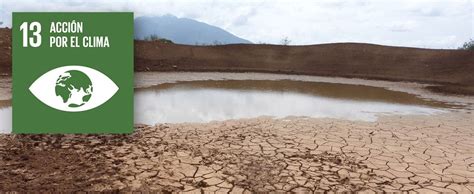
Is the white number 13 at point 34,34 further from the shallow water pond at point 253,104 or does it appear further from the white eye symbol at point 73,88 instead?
the shallow water pond at point 253,104

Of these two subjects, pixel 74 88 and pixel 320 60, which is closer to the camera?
pixel 74 88

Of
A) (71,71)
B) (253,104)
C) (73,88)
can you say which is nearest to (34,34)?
(71,71)

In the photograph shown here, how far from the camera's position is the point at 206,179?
3549mm

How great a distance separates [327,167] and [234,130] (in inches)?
75.1

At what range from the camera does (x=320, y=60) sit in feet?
71.9

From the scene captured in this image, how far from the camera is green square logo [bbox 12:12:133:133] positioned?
4.25m

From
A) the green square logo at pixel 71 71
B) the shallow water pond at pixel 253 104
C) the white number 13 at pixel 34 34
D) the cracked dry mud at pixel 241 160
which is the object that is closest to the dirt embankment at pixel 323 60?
the shallow water pond at pixel 253 104

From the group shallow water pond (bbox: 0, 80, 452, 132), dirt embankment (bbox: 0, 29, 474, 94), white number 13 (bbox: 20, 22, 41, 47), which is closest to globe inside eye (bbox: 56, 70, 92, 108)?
white number 13 (bbox: 20, 22, 41, 47)

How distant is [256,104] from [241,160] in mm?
4314

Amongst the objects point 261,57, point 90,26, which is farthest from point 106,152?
point 261,57

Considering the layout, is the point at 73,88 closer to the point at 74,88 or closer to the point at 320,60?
the point at 74,88

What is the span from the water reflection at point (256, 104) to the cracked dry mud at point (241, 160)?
108 centimetres

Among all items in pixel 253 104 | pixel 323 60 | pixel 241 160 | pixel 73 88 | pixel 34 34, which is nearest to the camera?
pixel 241 160

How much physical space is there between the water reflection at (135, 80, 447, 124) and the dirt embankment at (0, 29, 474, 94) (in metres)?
6.76
